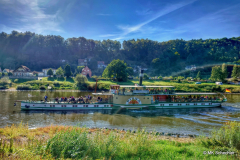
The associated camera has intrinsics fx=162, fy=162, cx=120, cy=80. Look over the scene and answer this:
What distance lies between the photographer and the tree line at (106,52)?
124688mm

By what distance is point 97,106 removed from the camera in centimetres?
3359

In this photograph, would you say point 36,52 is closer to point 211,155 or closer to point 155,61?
point 155,61

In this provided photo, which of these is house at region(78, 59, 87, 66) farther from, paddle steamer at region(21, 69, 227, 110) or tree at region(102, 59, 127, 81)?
paddle steamer at region(21, 69, 227, 110)

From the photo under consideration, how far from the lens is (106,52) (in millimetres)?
146875

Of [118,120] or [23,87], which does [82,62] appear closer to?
[23,87]

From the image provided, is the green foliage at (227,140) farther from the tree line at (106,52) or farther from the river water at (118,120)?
the tree line at (106,52)

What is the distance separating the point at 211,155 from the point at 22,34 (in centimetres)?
16251

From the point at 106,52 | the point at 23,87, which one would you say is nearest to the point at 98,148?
the point at 23,87

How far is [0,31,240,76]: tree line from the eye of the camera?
12469 cm

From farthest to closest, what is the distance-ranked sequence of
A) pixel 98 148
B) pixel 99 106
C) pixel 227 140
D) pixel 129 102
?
pixel 129 102
pixel 99 106
pixel 227 140
pixel 98 148

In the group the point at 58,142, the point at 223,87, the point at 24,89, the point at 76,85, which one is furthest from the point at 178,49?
the point at 58,142

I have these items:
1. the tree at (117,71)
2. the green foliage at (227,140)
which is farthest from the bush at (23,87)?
the green foliage at (227,140)

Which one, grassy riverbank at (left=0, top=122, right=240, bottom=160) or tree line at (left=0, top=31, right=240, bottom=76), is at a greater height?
tree line at (left=0, top=31, right=240, bottom=76)

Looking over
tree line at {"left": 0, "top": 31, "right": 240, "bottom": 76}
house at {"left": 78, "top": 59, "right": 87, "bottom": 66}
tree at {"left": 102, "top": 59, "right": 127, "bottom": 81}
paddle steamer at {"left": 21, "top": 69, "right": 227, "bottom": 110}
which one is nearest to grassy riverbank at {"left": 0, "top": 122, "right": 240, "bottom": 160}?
paddle steamer at {"left": 21, "top": 69, "right": 227, "bottom": 110}
